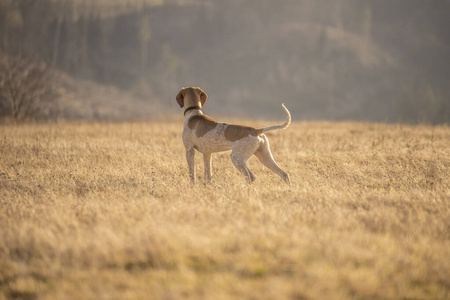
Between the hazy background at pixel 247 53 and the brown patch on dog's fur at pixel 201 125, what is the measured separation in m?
47.8

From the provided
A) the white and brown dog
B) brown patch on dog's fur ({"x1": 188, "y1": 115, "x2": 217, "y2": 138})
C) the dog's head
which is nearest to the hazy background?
the dog's head

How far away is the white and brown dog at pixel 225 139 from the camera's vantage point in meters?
6.37

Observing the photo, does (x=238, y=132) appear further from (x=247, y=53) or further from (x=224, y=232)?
(x=247, y=53)

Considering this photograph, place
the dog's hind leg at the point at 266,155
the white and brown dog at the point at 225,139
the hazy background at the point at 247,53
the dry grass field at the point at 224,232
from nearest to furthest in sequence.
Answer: the dry grass field at the point at 224,232 → the white and brown dog at the point at 225,139 → the dog's hind leg at the point at 266,155 → the hazy background at the point at 247,53

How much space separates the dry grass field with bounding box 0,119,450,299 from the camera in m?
A: 2.81

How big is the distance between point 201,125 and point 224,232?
3.50 m

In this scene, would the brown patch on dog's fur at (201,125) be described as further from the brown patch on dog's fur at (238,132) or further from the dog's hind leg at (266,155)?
the dog's hind leg at (266,155)

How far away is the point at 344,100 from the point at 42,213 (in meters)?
74.2

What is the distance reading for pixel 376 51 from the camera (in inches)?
3369

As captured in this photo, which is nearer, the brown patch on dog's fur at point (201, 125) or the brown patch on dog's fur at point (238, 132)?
the brown patch on dog's fur at point (238, 132)

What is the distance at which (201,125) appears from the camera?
6914 mm

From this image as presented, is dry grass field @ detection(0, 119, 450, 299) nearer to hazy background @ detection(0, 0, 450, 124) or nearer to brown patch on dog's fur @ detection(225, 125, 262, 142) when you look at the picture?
brown patch on dog's fur @ detection(225, 125, 262, 142)

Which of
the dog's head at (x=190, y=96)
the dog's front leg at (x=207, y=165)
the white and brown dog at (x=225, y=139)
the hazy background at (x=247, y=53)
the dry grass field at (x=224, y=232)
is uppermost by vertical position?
the hazy background at (x=247, y=53)

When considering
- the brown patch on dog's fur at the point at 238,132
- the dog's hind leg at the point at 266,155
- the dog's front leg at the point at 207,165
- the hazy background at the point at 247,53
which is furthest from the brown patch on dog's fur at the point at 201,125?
the hazy background at the point at 247,53
